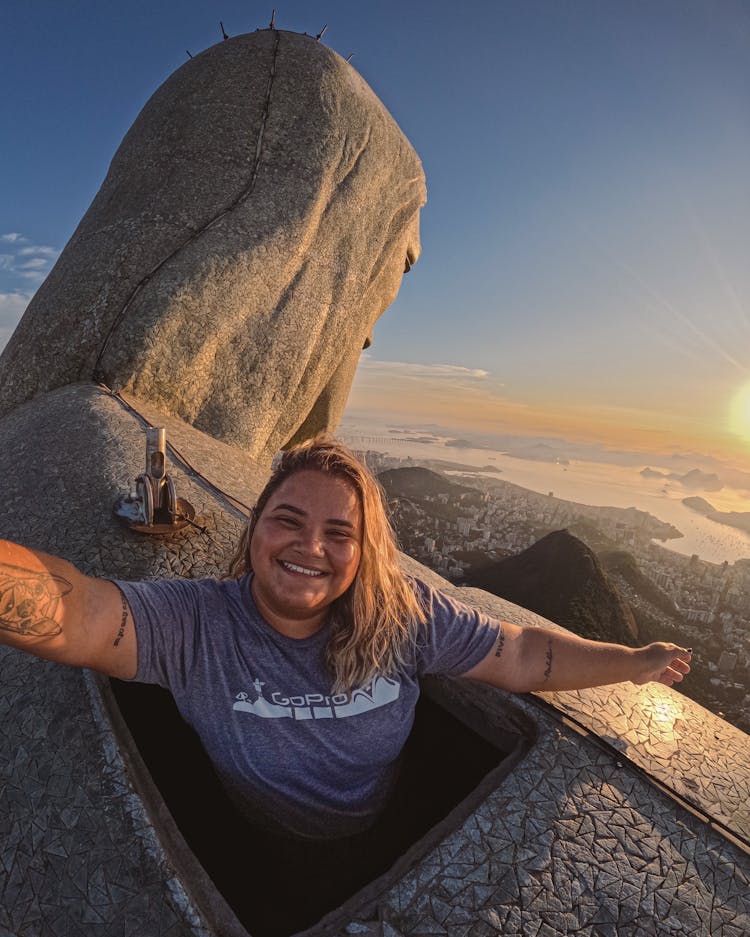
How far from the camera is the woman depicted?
2.50 meters

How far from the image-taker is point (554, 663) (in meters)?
2.95

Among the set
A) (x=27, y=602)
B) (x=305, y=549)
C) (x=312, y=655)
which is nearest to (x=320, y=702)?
(x=312, y=655)

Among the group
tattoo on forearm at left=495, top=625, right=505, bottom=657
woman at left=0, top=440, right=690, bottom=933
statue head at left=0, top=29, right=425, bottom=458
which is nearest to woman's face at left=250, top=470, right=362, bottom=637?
woman at left=0, top=440, right=690, bottom=933

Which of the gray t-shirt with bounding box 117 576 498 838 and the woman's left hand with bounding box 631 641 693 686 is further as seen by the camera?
the woman's left hand with bounding box 631 641 693 686

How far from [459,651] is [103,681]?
5.36ft

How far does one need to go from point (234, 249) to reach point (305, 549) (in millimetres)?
6532

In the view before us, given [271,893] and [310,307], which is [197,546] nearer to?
[271,893]

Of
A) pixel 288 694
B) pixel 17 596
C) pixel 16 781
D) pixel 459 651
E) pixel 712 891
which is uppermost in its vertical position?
pixel 17 596

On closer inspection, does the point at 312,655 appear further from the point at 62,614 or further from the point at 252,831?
the point at 62,614

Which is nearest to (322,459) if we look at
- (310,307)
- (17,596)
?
(17,596)

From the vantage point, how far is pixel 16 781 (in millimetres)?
2502

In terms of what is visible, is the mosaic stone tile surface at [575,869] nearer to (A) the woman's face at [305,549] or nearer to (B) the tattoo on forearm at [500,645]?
(B) the tattoo on forearm at [500,645]

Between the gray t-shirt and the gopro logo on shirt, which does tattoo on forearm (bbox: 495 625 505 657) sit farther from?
the gopro logo on shirt

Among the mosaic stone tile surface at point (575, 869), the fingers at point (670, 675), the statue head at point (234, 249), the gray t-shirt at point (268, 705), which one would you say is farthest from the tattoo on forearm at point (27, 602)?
the statue head at point (234, 249)
